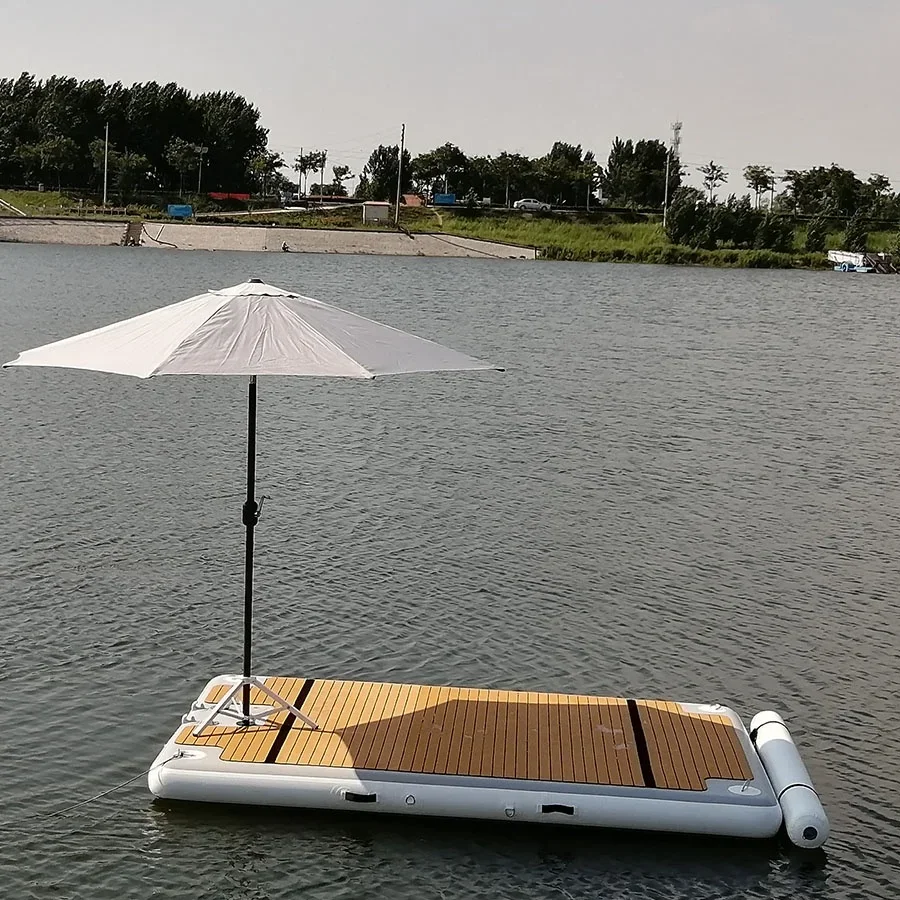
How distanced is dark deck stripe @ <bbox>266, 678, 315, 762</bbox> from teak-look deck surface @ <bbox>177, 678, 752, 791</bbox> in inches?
0.4

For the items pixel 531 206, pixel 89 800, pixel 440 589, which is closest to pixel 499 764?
pixel 89 800

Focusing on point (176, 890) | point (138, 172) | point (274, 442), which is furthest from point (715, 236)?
point (176, 890)

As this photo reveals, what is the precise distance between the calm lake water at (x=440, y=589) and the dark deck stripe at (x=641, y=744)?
0.48 metres

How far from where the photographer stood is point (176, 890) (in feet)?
34.1

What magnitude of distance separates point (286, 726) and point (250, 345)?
345 centimetres

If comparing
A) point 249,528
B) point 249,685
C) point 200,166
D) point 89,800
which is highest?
point 200,166

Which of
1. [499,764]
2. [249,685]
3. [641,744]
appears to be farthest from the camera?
[249,685]

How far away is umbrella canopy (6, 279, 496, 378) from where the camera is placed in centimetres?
992

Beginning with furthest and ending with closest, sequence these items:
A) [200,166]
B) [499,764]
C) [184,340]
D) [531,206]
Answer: [200,166]
[531,206]
[499,764]
[184,340]

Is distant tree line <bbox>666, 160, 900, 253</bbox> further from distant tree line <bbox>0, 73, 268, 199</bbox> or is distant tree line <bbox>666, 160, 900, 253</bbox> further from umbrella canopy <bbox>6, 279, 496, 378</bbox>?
umbrella canopy <bbox>6, 279, 496, 378</bbox>

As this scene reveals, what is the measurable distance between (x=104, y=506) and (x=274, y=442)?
6.59 m

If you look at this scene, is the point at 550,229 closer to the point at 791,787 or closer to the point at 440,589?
the point at 440,589

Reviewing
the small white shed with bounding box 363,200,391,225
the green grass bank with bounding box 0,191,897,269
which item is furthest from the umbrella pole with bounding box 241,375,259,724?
the small white shed with bounding box 363,200,391,225

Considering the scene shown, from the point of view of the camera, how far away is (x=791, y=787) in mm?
11133
